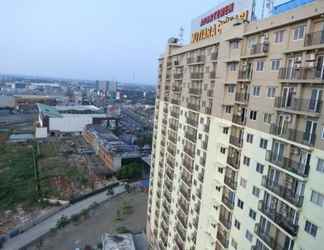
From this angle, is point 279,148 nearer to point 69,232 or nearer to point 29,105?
point 69,232

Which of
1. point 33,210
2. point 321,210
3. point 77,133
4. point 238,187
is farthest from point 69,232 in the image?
point 77,133

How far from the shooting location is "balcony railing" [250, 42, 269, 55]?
1374cm

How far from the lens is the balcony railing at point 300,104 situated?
1090 centimetres

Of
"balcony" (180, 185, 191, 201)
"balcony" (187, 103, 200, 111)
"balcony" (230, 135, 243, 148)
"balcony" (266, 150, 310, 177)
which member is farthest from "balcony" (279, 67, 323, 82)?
"balcony" (180, 185, 191, 201)

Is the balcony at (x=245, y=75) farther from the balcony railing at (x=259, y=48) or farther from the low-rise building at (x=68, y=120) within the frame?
the low-rise building at (x=68, y=120)

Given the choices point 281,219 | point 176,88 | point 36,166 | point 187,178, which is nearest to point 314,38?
point 281,219

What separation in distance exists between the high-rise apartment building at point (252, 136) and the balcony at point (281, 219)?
1.6 inches

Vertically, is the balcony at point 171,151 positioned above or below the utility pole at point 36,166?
above

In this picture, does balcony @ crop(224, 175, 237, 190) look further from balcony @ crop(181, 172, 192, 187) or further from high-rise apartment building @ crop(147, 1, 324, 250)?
balcony @ crop(181, 172, 192, 187)

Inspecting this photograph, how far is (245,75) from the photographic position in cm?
1560

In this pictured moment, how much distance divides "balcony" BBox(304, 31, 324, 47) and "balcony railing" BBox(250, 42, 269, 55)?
2.37 metres

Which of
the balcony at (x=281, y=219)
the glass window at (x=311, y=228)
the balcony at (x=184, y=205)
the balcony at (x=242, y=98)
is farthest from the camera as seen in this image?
the balcony at (x=184, y=205)

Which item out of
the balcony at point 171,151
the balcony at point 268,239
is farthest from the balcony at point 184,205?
the balcony at point 268,239

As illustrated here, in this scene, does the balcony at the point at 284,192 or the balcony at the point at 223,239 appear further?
the balcony at the point at 223,239
